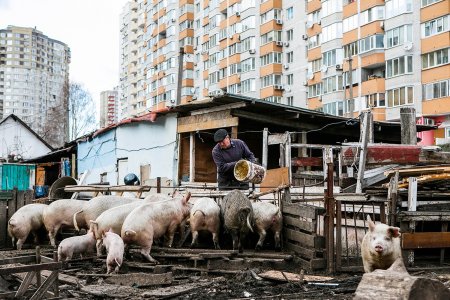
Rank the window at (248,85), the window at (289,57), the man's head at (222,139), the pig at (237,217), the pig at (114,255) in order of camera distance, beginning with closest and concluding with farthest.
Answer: the pig at (114,255) → the pig at (237,217) → the man's head at (222,139) → the window at (289,57) → the window at (248,85)

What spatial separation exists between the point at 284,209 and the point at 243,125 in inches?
332

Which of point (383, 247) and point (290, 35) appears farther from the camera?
point (290, 35)

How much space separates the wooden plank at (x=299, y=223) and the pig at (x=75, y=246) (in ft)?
10.9

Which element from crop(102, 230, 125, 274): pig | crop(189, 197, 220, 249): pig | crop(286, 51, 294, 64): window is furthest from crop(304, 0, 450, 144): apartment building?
crop(102, 230, 125, 274): pig

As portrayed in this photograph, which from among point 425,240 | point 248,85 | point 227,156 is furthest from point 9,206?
point 248,85

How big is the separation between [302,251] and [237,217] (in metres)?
1.27

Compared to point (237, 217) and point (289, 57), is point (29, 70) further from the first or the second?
point (237, 217)

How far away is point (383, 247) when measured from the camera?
7477 millimetres

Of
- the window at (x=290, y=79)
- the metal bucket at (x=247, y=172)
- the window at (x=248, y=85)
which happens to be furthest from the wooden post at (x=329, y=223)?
the window at (x=248, y=85)

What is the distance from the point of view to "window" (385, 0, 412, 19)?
4006 cm

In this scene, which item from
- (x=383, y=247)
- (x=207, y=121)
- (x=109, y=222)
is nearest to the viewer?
(x=383, y=247)

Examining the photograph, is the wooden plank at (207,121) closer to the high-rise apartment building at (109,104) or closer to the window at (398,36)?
the window at (398,36)

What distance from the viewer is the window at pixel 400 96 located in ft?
130

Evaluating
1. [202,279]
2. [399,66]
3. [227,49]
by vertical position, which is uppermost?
[227,49]
